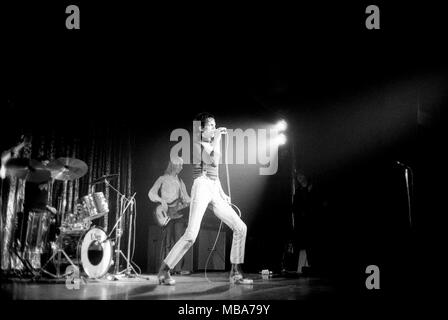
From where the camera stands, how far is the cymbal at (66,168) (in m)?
4.63

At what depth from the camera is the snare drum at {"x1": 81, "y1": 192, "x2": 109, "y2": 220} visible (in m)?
5.07

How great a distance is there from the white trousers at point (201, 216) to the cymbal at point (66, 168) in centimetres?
157

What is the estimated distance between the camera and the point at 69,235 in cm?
491

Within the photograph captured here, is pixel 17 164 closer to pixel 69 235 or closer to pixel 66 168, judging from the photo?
pixel 66 168

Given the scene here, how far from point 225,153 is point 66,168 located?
2.24 meters

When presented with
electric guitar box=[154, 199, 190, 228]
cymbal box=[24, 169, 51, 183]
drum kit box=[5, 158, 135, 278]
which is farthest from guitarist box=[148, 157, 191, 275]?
cymbal box=[24, 169, 51, 183]

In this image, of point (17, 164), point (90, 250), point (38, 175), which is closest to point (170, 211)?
point (90, 250)

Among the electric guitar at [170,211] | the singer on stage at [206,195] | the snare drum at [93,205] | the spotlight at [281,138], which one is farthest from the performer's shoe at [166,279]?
the spotlight at [281,138]

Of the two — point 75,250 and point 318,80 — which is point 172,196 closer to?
point 75,250

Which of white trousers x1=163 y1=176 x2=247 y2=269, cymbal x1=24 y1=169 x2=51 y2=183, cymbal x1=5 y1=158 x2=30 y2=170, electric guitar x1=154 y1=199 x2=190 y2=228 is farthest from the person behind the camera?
electric guitar x1=154 y1=199 x2=190 y2=228

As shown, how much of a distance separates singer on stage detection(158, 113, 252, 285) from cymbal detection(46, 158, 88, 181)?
4.92 ft

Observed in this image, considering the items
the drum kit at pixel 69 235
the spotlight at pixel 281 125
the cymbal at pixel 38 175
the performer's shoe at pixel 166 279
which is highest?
the spotlight at pixel 281 125

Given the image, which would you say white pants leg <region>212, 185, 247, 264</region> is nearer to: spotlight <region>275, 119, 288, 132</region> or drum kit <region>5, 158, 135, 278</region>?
drum kit <region>5, 158, 135, 278</region>

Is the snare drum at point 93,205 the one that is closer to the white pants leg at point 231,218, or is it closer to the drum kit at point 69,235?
the drum kit at point 69,235
